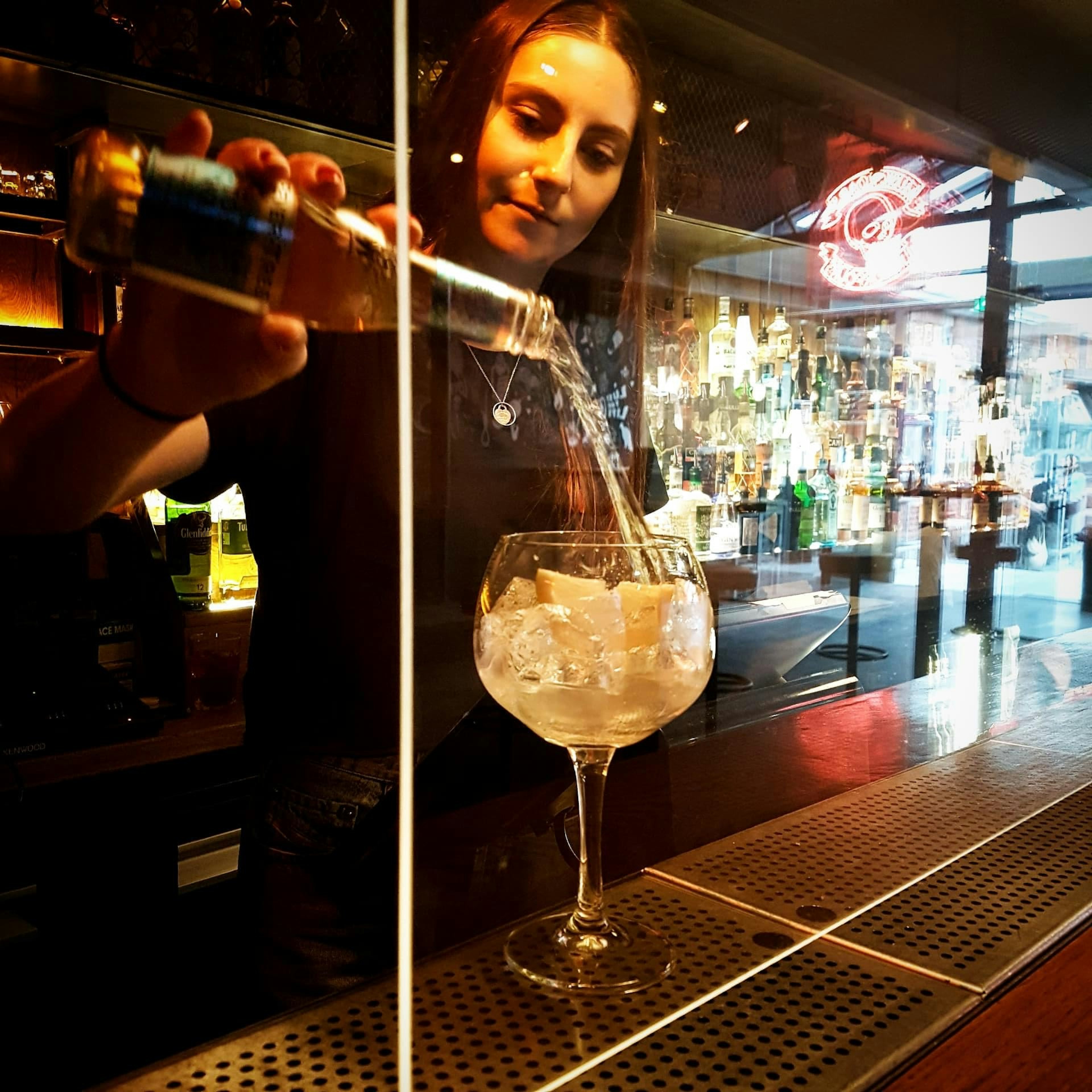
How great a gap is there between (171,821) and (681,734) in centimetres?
61

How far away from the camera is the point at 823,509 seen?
3881 mm

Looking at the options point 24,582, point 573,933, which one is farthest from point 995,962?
point 24,582

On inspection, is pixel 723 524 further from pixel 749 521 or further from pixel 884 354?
pixel 884 354

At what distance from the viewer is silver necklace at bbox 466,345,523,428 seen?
1.05m

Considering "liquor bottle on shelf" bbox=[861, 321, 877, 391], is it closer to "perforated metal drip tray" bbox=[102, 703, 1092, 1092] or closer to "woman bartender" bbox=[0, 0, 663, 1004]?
"woman bartender" bbox=[0, 0, 663, 1004]

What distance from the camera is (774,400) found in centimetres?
372

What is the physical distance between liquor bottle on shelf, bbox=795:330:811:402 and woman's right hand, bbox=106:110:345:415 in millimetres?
3456

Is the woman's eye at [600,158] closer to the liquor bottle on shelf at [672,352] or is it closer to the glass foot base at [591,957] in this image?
the glass foot base at [591,957]

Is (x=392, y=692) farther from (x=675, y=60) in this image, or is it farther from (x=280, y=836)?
(x=675, y=60)

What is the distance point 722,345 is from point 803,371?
0.47 m

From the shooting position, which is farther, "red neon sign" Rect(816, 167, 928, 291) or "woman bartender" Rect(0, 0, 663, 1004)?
"red neon sign" Rect(816, 167, 928, 291)


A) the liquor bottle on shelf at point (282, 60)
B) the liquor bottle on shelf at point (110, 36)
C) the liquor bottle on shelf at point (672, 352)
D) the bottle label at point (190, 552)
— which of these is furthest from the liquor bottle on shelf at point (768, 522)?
the bottle label at point (190, 552)

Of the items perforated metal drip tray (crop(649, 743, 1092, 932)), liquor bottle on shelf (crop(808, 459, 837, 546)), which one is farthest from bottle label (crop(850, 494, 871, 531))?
perforated metal drip tray (crop(649, 743, 1092, 932))

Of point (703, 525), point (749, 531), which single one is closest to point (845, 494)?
point (749, 531)
